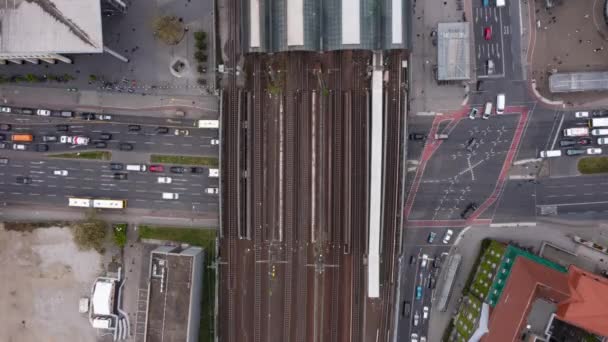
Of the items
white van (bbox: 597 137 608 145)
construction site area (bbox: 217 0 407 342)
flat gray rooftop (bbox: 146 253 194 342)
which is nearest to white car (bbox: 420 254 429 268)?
construction site area (bbox: 217 0 407 342)

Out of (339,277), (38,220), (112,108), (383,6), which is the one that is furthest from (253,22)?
(38,220)

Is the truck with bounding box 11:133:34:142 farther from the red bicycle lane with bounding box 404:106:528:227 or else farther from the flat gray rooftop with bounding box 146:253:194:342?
the red bicycle lane with bounding box 404:106:528:227

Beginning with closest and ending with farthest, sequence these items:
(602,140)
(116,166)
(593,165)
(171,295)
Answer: (171,295)
(602,140)
(593,165)
(116,166)

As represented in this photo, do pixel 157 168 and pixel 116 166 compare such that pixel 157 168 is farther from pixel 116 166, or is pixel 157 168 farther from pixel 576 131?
pixel 576 131

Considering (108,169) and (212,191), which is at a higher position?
(108,169)

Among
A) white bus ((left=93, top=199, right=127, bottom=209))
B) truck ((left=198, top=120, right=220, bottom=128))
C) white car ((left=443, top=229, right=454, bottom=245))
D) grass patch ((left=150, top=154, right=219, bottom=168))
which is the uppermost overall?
truck ((left=198, top=120, right=220, bottom=128))

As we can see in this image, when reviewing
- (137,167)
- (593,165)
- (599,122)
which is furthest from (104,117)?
(599,122)
